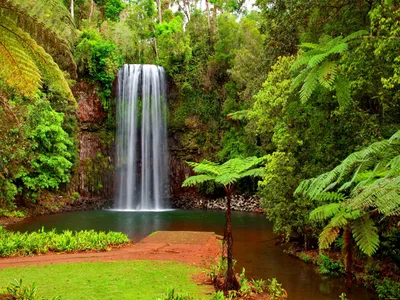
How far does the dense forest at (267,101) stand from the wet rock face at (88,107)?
350mm

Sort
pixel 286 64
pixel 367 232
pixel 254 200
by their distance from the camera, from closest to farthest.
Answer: pixel 367 232 < pixel 286 64 < pixel 254 200

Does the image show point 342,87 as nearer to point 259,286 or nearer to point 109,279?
point 259,286

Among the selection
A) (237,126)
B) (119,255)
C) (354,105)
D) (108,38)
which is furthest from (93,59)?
(354,105)

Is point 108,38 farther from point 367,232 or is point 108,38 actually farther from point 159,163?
point 367,232

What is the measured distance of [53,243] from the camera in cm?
906

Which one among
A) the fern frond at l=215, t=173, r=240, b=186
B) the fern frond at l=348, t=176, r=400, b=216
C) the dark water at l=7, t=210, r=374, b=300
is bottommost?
the dark water at l=7, t=210, r=374, b=300

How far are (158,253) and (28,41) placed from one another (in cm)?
620

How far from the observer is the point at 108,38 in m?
24.9

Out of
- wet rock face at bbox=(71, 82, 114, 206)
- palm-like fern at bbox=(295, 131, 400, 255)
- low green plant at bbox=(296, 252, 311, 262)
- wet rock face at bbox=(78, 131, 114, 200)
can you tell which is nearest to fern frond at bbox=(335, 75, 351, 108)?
palm-like fern at bbox=(295, 131, 400, 255)

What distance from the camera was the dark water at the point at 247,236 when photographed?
6.88m

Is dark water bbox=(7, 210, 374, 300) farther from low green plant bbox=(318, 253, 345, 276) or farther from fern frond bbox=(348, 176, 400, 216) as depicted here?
fern frond bbox=(348, 176, 400, 216)

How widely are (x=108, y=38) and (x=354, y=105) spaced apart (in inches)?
826

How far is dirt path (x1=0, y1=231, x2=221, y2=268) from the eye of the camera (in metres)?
7.86

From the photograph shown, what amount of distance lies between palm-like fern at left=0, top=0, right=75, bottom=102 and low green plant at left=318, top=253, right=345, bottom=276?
259 inches
